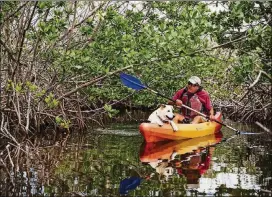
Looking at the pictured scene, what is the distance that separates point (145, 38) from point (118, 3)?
1.32m

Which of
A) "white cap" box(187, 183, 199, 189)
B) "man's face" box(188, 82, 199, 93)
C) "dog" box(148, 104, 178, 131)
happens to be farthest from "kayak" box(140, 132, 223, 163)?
"white cap" box(187, 183, 199, 189)

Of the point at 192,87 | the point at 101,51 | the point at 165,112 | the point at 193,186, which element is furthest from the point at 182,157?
the point at 192,87

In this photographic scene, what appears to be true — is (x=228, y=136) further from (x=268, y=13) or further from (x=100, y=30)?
(x=268, y=13)

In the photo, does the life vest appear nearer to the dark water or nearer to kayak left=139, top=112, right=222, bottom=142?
kayak left=139, top=112, right=222, bottom=142

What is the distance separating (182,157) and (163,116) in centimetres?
169

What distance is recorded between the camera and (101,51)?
7961mm

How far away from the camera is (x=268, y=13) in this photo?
5570 mm

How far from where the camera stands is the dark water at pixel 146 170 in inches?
172

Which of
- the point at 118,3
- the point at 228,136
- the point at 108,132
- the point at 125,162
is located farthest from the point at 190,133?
the point at 125,162

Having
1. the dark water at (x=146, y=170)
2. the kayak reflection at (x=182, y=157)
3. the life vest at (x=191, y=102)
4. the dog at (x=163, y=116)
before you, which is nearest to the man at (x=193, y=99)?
the life vest at (x=191, y=102)

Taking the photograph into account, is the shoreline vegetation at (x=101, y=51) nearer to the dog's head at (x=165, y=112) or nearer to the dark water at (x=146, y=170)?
the dark water at (x=146, y=170)

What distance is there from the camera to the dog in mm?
8070

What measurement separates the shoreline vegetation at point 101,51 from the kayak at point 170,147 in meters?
0.88

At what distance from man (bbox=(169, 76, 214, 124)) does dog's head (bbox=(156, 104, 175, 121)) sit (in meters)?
1.03
